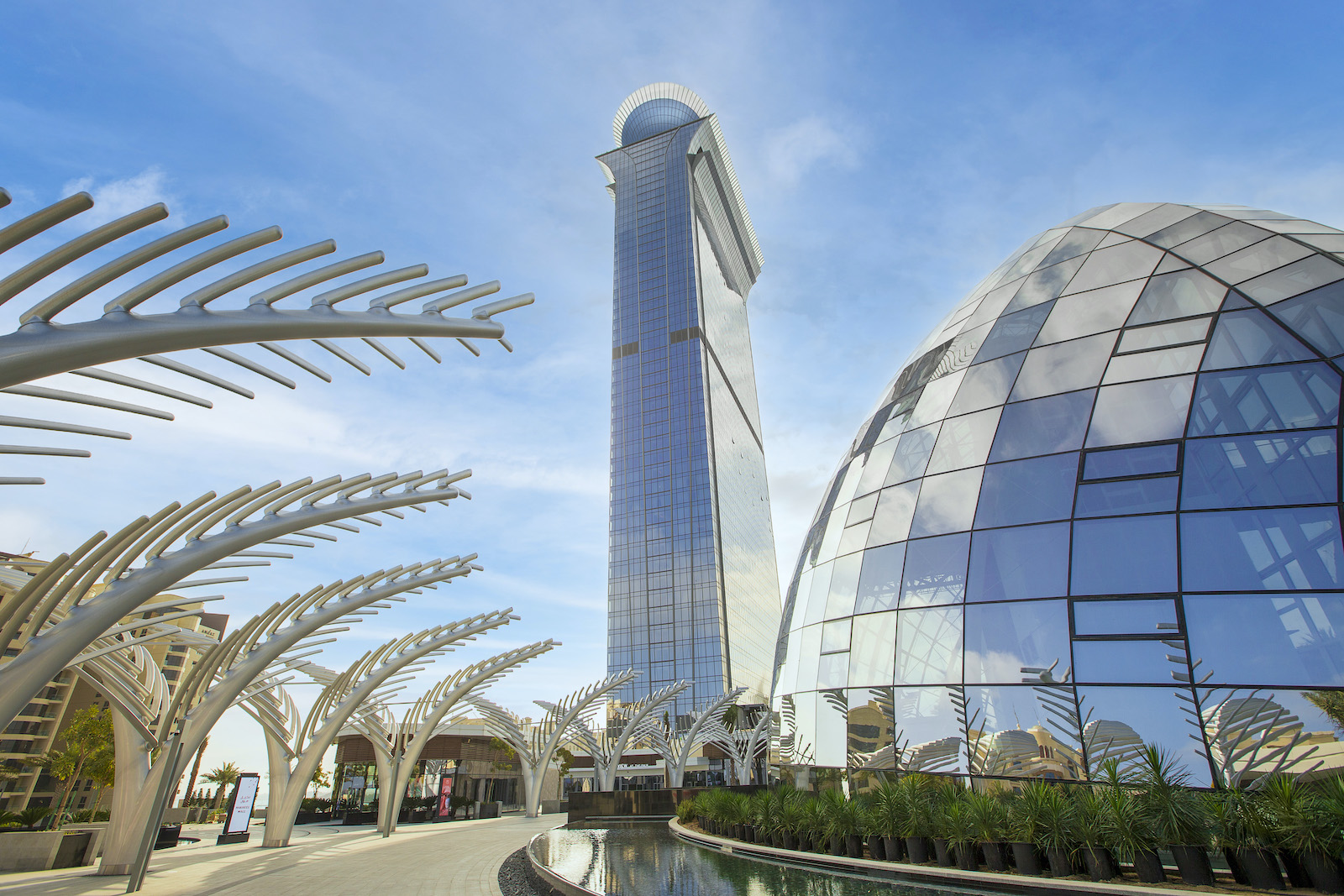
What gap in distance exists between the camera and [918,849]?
378 inches

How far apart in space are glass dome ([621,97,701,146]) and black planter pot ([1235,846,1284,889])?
184822 millimetres

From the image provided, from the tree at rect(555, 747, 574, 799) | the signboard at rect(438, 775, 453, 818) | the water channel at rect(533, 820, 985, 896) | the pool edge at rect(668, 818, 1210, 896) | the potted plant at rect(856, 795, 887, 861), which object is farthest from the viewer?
the tree at rect(555, 747, 574, 799)

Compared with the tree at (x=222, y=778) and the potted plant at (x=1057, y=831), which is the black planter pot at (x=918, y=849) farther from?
the tree at (x=222, y=778)

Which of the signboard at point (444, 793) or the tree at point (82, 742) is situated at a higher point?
the tree at point (82, 742)

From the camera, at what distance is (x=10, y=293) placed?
20.0ft

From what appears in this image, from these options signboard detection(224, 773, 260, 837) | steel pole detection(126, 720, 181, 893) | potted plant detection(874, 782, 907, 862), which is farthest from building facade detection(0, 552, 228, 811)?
potted plant detection(874, 782, 907, 862)

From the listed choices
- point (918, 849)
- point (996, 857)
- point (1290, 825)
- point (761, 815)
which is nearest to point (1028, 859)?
point (996, 857)

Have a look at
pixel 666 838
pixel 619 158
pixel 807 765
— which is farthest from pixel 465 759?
pixel 619 158

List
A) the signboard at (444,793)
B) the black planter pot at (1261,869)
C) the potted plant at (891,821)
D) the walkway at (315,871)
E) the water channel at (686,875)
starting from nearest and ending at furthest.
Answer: the black planter pot at (1261,869) → the water channel at (686,875) → the potted plant at (891,821) → the walkway at (315,871) → the signboard at (444,793)

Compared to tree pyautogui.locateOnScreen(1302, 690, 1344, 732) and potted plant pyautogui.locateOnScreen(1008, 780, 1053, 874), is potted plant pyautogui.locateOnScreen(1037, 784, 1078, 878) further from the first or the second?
tree pyautogui.locateOnScreen(1302, 690, 1344, 732)

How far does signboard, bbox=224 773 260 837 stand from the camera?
22703 millimetres

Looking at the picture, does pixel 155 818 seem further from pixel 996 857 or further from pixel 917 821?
pixel 996 857

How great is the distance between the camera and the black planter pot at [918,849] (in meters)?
9.54

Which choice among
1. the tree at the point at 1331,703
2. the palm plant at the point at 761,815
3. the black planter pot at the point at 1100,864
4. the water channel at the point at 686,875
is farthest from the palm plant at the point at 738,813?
the tree at the point at 1331,703
